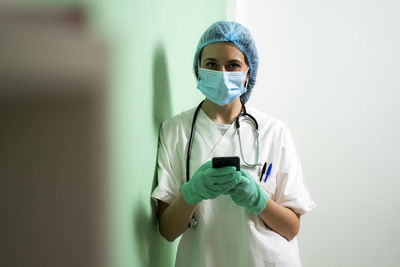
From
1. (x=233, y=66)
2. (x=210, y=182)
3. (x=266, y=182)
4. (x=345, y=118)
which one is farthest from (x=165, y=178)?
(x=345, y=118)

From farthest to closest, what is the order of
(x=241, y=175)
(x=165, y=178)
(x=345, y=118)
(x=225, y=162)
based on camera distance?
(x=345, y=118)
(x=165, y=178)
(x=241, y=175)
(x=225, y=162)

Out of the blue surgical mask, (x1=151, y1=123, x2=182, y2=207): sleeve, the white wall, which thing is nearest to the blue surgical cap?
the blue surgical mask

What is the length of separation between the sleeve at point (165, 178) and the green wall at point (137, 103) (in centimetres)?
3

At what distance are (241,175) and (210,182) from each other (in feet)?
0.43

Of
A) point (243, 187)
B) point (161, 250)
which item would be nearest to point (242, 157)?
point (243, 187)

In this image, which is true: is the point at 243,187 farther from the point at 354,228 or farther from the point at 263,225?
the point at 354,228

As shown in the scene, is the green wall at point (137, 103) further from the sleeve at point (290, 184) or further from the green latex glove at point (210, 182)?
the sleeve at point (290, 184)

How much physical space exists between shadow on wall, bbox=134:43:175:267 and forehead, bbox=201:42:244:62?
6.7 inches

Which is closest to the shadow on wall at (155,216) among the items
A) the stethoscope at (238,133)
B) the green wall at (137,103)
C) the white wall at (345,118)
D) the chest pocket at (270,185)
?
the green wall at (137,103)

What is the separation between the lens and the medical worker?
1200 millimetres

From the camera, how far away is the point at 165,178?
1.23m

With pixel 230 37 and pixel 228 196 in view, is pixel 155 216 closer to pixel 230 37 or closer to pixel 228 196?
pixel 228 196

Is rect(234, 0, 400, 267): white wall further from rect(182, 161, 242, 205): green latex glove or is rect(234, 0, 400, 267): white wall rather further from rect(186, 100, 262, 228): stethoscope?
rect(182, 161, 242, 205): green latex glove

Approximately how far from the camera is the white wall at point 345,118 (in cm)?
236
